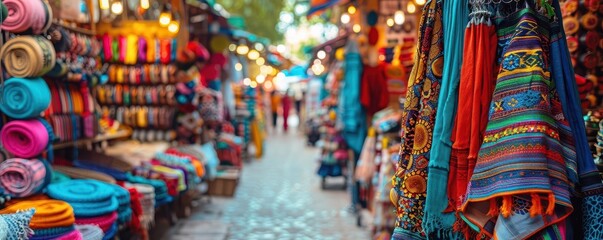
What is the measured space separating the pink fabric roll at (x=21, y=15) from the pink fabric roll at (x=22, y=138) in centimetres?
64

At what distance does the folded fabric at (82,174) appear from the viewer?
4883 mm

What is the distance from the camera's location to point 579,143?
2172 millimetres

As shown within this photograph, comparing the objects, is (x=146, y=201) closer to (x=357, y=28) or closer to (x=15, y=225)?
(x=15, y=225)

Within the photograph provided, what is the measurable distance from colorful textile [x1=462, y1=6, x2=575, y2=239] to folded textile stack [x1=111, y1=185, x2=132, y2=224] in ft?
10.1

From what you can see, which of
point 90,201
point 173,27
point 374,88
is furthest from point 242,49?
point 90,201

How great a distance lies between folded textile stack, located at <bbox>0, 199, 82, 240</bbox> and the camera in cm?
337

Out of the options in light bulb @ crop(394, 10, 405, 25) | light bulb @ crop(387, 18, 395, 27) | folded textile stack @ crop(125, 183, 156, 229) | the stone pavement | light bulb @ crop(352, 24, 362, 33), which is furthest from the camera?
light bulb @ crop(352, 24, 362, 33)

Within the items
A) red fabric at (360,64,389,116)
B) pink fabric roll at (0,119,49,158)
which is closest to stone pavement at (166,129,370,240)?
red fabric at (360,64,389,116)

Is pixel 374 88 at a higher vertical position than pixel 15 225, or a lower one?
higher

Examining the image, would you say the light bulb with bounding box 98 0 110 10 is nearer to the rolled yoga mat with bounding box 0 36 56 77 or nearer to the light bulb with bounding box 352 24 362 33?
the rolled yoga mat with bounding box 0 36 56 77

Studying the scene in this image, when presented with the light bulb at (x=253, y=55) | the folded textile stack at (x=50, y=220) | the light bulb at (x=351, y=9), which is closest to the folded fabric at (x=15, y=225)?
the folded textile stack at (x=50, y=220)

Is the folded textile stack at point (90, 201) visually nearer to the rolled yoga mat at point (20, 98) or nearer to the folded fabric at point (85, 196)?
the folded fabric at point (85, 196)

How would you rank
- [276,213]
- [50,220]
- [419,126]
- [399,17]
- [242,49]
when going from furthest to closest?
[242,49] < [276,213] < [399,17] < [50,220] < [419,126]

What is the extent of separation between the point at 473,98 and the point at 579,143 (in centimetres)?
41
